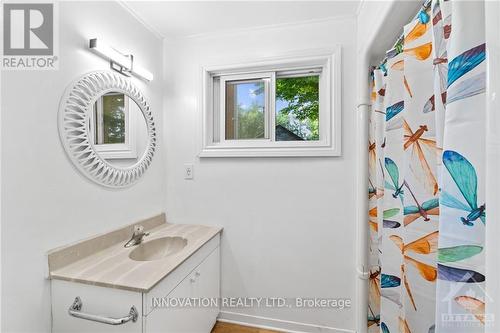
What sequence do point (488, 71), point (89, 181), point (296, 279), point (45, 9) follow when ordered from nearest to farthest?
1. point (488, 71)
2. point (45, 9)
3. point (89, 181)
4. point (296, 279)

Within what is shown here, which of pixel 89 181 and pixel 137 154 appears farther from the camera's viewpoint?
pixel 137 154

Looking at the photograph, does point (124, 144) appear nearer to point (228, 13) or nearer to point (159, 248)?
point (159, 248)

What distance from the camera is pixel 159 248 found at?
162 centimetres

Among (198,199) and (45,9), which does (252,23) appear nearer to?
(45,9)

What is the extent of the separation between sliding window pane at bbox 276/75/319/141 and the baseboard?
138cm

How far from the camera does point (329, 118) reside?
1.66 meters

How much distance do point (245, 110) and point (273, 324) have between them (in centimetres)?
168

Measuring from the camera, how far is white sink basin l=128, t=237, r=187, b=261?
152 centimetres

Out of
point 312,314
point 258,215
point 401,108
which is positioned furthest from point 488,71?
point 312,314

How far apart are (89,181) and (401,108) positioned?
1557 mm

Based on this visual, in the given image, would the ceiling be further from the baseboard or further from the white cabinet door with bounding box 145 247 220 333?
the baseboard

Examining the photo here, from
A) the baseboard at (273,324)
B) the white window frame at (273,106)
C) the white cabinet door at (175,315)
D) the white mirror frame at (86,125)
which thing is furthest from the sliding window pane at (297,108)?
the baseboard at (273,324)

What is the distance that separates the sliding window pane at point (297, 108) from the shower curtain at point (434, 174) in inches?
19.8

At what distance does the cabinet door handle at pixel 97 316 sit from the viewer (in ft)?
3.12
